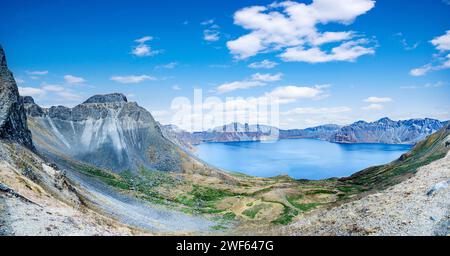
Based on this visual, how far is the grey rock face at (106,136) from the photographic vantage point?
15425 cm

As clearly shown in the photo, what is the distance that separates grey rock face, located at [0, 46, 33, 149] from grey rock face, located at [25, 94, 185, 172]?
2969 inches

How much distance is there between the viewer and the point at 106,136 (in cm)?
17325

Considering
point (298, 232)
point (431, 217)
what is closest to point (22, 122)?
point (298, 232)

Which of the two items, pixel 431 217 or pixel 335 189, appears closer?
pixel 431 217

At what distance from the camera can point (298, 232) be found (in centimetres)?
3195

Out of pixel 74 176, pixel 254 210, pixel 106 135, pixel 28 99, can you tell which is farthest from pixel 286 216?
pixel 28 99

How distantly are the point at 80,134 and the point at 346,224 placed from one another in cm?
17301

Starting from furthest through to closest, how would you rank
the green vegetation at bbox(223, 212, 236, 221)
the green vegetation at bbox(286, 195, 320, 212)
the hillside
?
1. the green vegetation at bbox(286, 195, 320, 212)
2. the green vegetation at bbox(223, 212, 236, 221)
3. the hillside

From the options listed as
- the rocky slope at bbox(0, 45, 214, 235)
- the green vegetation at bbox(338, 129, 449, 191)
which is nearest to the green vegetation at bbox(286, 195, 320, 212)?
the green vegetation at bbox(338, 129, 449, 191)

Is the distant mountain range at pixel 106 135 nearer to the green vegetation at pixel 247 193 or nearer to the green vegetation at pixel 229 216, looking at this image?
the green vegetation at pixel 247 193

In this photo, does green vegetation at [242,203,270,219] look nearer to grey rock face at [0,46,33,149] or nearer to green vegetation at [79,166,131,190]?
green vegetation at [79,166,131,190]

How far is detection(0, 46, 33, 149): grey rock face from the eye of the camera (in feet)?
202

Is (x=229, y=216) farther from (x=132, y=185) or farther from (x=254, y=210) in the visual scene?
(x=132, y=185)
